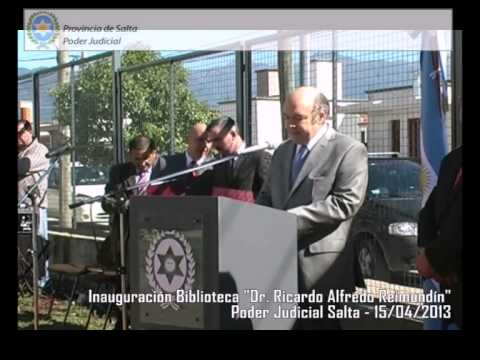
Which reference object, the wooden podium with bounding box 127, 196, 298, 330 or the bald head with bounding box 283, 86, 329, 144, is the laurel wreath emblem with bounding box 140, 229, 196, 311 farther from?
the bald head with bounding box 283, 86, 329, 144

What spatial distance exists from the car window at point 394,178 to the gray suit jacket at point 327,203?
1279mm

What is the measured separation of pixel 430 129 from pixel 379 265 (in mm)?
1250

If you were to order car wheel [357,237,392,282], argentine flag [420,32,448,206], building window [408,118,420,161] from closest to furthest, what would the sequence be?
argentine flag [420,32,448,206], building window [408,118,420,161], car wheel [357,237,392,282]

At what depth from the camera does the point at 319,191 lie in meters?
4.34

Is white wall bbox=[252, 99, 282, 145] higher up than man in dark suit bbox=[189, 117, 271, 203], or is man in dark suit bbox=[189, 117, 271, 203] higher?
white wall bbox=[252, 99, 282, 145]

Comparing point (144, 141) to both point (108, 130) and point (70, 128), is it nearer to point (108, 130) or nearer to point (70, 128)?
point (108, 130)

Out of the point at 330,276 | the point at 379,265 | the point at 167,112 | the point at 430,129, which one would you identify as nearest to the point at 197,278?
the point at 330,276

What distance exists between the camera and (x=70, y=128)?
973cm

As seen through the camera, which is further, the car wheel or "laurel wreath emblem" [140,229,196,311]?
the car wheel

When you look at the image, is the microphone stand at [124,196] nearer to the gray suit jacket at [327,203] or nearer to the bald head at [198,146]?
the gray suit jacket at [327,203]

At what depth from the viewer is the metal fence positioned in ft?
18.9

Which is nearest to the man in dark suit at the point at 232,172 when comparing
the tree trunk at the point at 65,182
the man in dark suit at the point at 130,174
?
the man in dark suit at the point at 130,174

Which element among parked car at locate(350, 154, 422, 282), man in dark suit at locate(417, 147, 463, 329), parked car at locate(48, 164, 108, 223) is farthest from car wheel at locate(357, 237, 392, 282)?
parked car at locate(48, 164, 108, 223)

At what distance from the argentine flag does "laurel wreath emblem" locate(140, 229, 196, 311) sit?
1.94m
